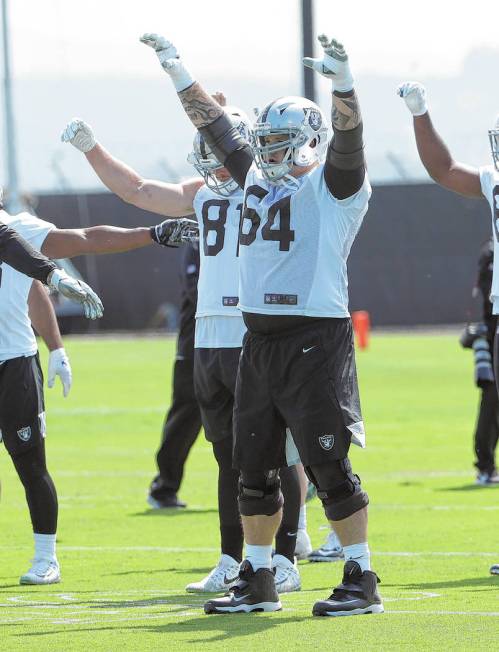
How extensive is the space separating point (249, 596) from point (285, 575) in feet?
2.52

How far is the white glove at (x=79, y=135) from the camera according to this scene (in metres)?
7.95

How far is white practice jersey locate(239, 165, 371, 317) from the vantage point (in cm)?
654

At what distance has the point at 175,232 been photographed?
7.74m

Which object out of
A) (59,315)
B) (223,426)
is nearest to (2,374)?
(223,426)

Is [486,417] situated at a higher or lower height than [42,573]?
higher

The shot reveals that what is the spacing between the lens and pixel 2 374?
794 cm

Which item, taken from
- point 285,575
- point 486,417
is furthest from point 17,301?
point 486,417

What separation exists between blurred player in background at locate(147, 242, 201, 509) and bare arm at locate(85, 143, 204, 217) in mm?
3150

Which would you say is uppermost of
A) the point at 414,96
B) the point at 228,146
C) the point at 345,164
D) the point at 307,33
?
the point at 307,33

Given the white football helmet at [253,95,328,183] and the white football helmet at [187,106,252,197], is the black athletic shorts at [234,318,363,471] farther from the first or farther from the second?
the white football helmet at [187,106,252,197]

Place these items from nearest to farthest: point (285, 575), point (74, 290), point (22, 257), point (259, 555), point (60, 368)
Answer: point (259, 555) → point (74, 290) → point (22, 257) → point (285, 575) → point (60, 368)

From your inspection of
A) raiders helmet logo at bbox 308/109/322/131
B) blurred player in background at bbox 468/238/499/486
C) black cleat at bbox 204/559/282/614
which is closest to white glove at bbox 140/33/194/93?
raiders helmet logo at bbox 308/109/322/131

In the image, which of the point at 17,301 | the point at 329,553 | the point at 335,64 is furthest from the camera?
the point at 329,553

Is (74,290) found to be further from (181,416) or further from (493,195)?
(181,416)
